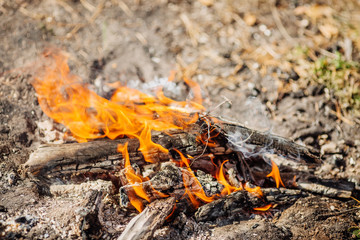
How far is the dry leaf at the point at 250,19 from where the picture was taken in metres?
4.54

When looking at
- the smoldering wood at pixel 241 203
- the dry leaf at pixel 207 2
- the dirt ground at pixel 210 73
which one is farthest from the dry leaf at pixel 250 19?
the smoldering wood at pixel 241 203

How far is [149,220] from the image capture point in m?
2.02

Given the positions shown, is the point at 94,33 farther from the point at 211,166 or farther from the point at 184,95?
the point at 211,166

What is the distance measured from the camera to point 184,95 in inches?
144

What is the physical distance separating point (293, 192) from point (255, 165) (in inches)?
19.2

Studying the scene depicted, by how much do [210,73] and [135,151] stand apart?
217 centimetres

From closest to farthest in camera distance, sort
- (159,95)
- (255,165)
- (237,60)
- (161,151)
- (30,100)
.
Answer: (161,151)
(255,165)
(30,100)
(159,95)
(237,60)

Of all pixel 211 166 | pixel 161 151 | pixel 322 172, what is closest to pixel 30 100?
pixel 161 151

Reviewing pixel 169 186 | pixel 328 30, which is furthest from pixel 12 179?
pixel 328 30

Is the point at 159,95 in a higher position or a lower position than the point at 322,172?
higher

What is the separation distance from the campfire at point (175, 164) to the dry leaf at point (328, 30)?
8.81 ft

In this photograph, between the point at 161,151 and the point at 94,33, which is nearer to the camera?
the point at 161,151

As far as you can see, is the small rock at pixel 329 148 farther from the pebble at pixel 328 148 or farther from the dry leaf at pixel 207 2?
the dry leaf at pixel 207 2

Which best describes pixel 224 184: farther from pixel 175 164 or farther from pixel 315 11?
pixel 315 11
